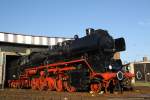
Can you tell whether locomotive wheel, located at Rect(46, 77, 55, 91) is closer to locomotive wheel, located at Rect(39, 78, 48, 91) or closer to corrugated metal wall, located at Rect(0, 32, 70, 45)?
locomotive wheel, located at Rect(39, 78, 48, 91)

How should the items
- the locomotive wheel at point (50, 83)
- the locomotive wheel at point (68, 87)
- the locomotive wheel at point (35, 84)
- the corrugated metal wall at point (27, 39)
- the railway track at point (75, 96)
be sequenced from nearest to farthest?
the railway track at point (75, 96)
the locomotive wheel at point (68, 87)
the locomotive wheel at point (50, 83)
the locomotive wheel at point (35, 84)
the corrugated metal wall at point (27, 39)

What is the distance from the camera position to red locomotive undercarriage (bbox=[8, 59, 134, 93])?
2006cm

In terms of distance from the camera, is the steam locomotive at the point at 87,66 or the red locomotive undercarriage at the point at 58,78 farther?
the steam locomotive at the point at 87,66

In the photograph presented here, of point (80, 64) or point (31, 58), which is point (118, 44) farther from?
point (31, 58)

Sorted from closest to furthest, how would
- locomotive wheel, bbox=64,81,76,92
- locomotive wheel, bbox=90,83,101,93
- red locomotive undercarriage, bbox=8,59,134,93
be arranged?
1. red locomotive undercarriage, bbox=8,59,134,93
2. locomotive wheel, bbox=90,83,101,93
3. locomotive wheel, bbox=64,81,76,92

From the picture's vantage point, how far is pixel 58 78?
929 inches

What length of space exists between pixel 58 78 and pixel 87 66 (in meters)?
3.61

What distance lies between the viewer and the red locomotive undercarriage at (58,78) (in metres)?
20.1

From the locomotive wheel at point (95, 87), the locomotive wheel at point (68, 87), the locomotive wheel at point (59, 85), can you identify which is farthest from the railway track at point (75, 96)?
the locomotive wheel at point (59, 85)

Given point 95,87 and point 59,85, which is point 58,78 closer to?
point 59,85

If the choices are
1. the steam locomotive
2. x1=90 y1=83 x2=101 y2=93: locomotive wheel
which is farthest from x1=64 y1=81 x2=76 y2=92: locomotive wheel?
x1=90 y1=83 x2=101 y2=93: locomotive wheel

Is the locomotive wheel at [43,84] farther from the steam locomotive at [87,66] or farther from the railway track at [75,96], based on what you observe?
the railway track at [75,96]

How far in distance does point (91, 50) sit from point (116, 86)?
302 centimetres

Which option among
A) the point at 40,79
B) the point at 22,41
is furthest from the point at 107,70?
the point at 22,41
